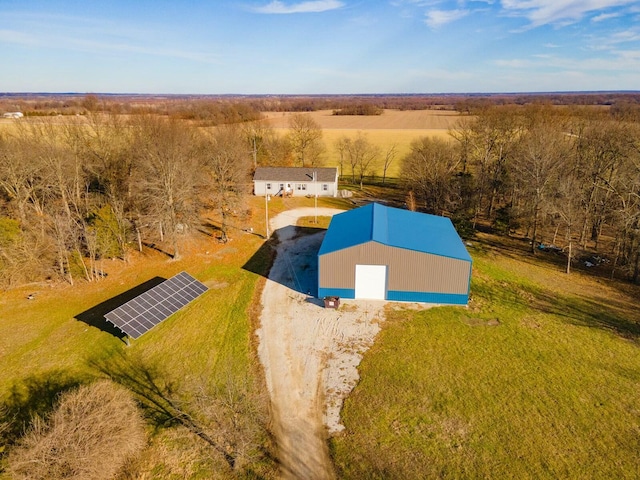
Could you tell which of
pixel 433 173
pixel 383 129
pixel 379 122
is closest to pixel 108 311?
pixel 433 173

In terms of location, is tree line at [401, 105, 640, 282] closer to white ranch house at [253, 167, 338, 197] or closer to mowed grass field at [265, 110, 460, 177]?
white ranch house at [253, 167, 338, 197]

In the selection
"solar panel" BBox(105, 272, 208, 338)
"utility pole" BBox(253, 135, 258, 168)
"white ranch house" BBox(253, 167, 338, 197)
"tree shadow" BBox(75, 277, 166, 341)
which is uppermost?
"utility pole" BBox(253, 135, 258, 168)

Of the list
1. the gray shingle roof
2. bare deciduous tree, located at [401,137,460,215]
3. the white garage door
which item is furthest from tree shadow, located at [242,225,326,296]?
the gray shingle roof

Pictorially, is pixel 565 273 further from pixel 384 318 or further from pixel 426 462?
pixel 426 462

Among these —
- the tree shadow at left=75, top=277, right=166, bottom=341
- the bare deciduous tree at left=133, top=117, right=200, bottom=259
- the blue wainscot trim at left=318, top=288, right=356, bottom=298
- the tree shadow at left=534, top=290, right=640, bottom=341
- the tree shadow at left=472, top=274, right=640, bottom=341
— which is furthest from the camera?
the bare deciduous tree at left=133, top=117, right=200, bottom=259

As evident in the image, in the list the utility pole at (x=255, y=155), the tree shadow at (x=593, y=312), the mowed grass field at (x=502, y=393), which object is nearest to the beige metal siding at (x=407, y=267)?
the mowed grass field at (x=502, y=393)

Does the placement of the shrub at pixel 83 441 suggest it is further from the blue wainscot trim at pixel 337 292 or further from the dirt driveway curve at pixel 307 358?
the blue wainscot trim at pixel 337 292

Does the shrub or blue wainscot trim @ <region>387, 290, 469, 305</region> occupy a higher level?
the shrub
